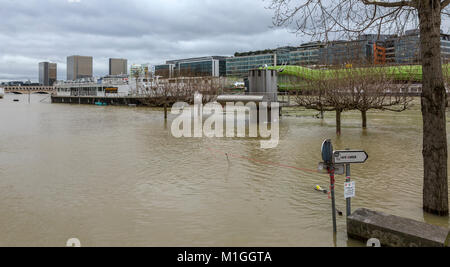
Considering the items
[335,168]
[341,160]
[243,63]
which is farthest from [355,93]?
[243,63]

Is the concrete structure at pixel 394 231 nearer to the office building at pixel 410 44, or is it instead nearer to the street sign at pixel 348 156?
the street sign at pixel 348 156

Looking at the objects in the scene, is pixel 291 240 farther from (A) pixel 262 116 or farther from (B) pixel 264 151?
(A) pixel 262 116

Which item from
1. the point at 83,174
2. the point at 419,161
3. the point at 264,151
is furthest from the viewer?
the point at 264,151

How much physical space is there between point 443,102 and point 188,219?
17.0 ft

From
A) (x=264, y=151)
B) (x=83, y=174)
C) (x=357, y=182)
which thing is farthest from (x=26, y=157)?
(x=357, y=182)

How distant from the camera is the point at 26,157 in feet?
49.6

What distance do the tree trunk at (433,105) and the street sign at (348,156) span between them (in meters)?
2.08

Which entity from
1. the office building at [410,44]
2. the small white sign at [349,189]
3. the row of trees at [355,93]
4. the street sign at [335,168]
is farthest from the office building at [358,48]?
the small white sign at [349,189]

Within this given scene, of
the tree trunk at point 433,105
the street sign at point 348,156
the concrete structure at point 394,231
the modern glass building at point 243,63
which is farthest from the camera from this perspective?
the modern glass building at point 243,63

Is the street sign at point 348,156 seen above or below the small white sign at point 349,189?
above

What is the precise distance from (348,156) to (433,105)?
231 centimetres

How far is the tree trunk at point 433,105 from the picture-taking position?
22.2ft

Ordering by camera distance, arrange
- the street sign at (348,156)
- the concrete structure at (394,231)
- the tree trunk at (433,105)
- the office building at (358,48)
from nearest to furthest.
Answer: the concrete structure at (394,231)
the street sign at (348,156)
the tree trunk at (433,105)
the office building at (358,48)

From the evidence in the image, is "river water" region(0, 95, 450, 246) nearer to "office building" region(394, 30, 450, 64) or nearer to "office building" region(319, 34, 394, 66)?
"office building" region(394, 30, 450, 64)
